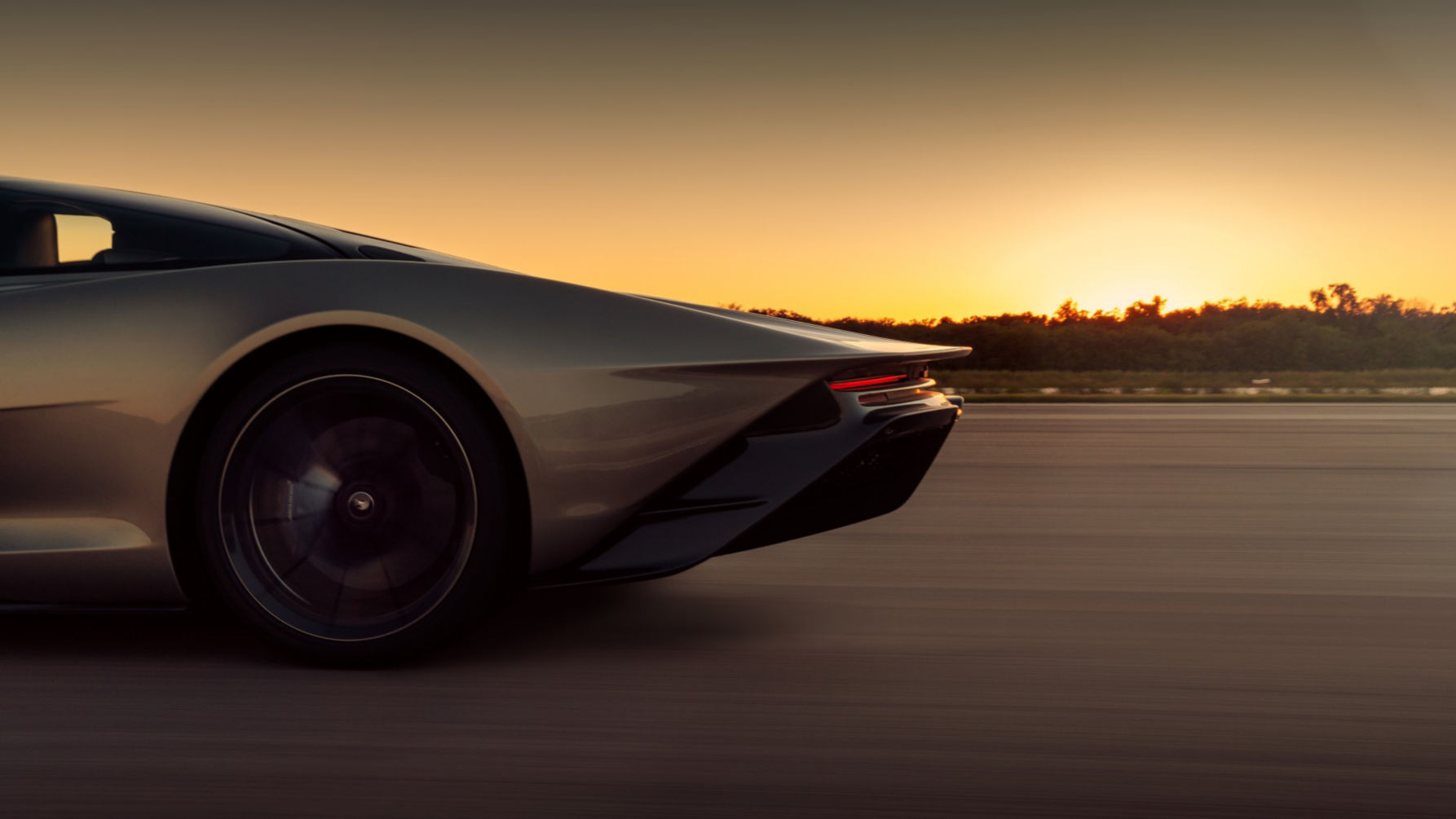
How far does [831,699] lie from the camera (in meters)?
2.76

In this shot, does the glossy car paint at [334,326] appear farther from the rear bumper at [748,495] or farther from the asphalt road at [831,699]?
the asphalt road at [831,699]

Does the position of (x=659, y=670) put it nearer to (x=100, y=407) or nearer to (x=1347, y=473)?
(x=100, y=407)

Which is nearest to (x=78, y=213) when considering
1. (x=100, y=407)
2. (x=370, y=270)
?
(x=100, y=407)

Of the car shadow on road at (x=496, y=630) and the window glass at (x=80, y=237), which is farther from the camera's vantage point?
the window glass at (x=80, y=237)

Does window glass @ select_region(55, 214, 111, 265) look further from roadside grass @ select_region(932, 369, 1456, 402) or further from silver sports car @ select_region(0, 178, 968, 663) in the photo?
roadside grass @ select_region(932, 369, 1456, 402)

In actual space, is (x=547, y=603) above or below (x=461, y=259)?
below

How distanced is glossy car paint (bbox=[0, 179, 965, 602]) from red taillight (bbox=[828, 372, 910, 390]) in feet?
0.17

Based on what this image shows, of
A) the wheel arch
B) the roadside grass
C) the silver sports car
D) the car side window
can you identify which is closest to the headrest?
the car side window

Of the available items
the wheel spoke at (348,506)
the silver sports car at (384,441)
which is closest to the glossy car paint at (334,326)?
the silver sports car at (384,441)

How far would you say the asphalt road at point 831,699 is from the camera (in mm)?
2207

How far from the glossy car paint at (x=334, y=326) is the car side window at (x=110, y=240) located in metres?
0.22

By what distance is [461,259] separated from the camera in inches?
156

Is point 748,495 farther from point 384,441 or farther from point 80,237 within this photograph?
point 80,237

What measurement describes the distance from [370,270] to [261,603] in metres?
0.81
